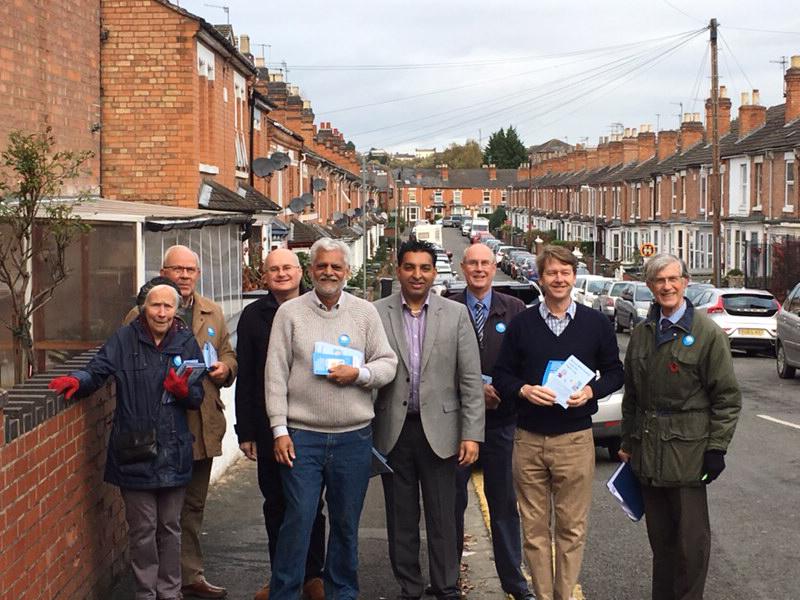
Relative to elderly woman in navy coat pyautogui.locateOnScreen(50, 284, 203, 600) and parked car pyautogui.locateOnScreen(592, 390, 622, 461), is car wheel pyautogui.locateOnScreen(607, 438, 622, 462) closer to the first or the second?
parked car pyautogui.locateOnScreen(592, 390, 622, 461)

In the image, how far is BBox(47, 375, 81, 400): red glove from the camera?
6.37 metres

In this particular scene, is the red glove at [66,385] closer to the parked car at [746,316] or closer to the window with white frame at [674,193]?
the parked car at [746,316]

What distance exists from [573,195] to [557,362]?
305ft

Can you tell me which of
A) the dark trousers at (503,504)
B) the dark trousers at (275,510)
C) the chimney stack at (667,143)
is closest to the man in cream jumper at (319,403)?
the dark trousers at (275,510)

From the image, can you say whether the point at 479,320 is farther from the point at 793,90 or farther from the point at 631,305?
the point at 793,90

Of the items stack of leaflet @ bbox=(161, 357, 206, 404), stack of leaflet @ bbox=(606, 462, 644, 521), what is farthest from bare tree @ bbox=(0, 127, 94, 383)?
stack of leaflet @ bbox=(606, 462, 644, 521)

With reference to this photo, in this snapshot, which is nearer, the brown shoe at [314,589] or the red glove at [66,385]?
the red glove at [66,385]

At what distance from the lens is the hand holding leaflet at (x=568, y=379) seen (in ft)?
22.7

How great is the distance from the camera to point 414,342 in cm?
728

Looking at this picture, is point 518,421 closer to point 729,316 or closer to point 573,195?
point 729,316

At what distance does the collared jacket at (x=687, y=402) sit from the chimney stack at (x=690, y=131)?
61.4m

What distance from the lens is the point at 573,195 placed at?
98.5m

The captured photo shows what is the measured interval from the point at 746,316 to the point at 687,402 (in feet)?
75.6

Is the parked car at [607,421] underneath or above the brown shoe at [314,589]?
above
